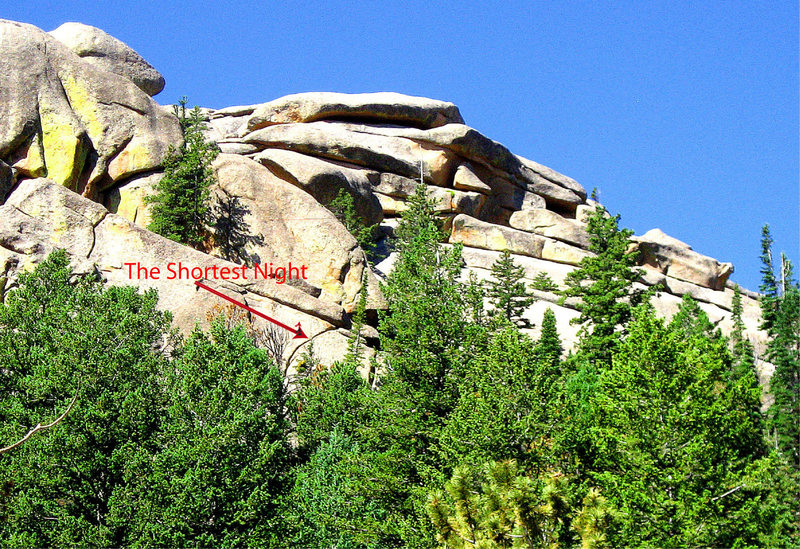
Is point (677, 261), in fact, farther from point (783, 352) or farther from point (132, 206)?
point (132, 206)

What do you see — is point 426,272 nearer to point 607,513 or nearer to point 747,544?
point 747,544

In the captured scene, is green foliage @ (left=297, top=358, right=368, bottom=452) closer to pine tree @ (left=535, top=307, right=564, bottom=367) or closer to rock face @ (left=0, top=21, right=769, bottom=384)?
rock face @ (left=0, top=21, right=769, bottom=384)

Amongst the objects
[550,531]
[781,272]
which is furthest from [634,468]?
[781,272]

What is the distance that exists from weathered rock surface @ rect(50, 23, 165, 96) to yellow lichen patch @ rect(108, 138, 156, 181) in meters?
8.71

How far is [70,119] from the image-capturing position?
45250 millimetres

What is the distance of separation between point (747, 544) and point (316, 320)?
77.0ft

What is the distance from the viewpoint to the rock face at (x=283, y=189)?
38844mm

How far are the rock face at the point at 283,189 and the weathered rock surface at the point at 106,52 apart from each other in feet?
0.31

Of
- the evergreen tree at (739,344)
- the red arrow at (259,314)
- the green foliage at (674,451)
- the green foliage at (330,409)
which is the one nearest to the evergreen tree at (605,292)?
the evergreen tree at (739,344)

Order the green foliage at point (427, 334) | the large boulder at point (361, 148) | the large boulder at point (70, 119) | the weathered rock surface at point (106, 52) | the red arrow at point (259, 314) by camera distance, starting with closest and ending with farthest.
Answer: the green foliage at point (427, 334)
the red arrow at point (259, 314)
the large boulder at point (70, 119)
the weathered rock surface at point (106, 52)
the large boulder at point (361, 148)

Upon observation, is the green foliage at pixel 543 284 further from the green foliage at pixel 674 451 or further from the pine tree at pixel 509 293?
the green foliage at pixel 674 451

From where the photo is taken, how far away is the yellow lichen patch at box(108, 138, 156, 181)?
153 ft

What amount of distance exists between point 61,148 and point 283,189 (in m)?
12.0

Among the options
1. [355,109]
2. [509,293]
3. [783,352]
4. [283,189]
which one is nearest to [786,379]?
[783,352]
